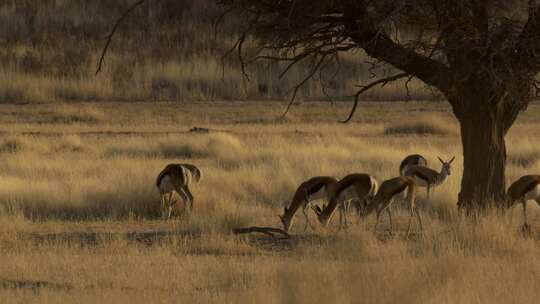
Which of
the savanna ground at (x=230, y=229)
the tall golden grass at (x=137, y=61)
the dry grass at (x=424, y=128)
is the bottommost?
the savanna ground at (x=230, y=229)

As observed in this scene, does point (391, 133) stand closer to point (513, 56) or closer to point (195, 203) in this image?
point (195, 203)

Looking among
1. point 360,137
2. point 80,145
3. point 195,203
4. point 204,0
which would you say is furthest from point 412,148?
point 204,0

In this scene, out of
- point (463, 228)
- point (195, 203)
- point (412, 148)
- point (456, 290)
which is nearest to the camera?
point (456, 290)

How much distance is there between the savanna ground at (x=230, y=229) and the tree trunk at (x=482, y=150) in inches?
15.5

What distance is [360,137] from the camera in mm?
30281

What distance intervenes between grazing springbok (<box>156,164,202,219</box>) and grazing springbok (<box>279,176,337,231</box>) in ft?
5.83

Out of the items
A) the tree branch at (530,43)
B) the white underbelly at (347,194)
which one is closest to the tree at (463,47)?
the tree branch at (530,43)

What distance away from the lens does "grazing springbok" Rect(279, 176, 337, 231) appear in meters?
15.0

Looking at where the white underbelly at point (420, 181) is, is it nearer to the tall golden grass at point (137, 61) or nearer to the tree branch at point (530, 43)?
the tree branch at point (530, 43)

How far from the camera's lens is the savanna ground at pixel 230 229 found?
10.3 meters

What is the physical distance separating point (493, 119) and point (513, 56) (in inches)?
40.0

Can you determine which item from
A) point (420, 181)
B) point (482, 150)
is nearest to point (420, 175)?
point (420, 181)

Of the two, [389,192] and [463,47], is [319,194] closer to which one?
[389,192]

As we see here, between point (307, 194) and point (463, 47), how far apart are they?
2588 millimetres
